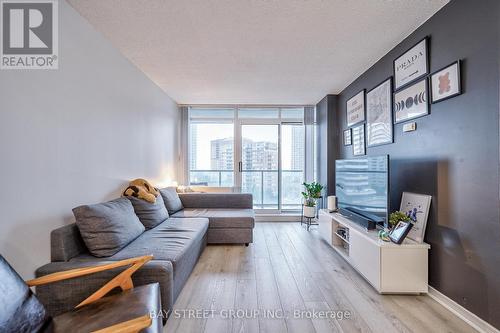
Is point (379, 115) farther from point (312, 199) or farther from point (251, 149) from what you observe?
point (251, 149)

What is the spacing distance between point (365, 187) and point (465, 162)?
3.15 ft

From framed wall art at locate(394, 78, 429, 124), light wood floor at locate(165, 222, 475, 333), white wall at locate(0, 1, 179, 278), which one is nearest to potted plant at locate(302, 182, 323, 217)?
light wood floor at locate(165, 222, 475, 333)

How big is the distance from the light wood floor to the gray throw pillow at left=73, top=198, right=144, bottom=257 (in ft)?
2.35

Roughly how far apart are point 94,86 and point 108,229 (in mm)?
1357

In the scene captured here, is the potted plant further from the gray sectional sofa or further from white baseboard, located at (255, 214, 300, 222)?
the gray sectional sofa

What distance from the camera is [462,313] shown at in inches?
66.7

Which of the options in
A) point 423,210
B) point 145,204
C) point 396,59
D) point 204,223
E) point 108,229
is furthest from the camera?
point 204,223

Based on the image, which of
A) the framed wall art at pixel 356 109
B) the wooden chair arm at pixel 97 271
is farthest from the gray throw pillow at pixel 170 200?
the framed wall art at pixel 356 109

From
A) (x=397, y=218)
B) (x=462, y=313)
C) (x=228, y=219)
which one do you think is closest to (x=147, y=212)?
(x=228, y=219)

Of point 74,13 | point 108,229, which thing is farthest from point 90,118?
point 108,229

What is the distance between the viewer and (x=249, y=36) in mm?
2223

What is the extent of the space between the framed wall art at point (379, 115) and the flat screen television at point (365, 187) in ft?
1.27

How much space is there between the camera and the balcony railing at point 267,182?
4.96m

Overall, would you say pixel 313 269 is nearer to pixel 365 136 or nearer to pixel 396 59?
pixel 365 136
